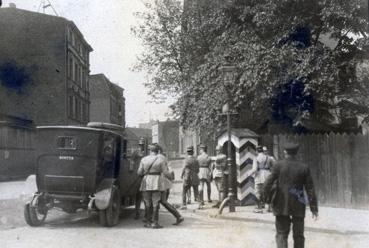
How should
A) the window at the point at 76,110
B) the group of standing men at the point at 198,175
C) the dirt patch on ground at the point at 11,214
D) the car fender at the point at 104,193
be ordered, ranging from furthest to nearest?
1. the window at the point at 76,110
2. the group of standing men at the point at 198,175
3. the dirt patch on ground at the point at 11,214
4. the car fender at the point at 104,193

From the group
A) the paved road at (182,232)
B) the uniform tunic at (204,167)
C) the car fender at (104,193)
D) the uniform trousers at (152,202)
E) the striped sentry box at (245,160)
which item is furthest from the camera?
the uniform tunic at (204,167)

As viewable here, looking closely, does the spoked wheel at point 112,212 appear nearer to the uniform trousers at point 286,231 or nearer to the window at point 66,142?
the window at point 66,142

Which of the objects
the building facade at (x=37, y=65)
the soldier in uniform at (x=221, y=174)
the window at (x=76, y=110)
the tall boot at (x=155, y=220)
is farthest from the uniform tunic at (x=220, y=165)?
the window at (x=76, y=110)

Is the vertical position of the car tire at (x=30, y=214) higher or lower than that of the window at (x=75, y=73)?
lower

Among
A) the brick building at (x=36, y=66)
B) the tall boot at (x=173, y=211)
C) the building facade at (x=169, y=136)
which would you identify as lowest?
the tall boot at (x=173, y=211)

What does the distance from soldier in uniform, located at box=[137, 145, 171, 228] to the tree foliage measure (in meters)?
3.83

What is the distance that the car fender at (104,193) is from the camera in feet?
31.3

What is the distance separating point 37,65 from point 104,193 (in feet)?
102

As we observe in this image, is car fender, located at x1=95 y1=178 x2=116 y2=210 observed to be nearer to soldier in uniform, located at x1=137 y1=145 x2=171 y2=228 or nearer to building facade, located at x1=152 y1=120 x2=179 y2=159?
soldier in uniform, located at x1=137 y1=145 x2=171 y2=228

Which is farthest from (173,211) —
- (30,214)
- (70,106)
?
(70,106)

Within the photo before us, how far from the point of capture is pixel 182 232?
30.2 ft

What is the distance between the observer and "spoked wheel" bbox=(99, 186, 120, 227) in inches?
384

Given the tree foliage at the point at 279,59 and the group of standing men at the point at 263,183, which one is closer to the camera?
the group of standing men at the point at 263,183

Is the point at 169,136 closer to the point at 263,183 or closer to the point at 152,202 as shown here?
the point at 152,202
